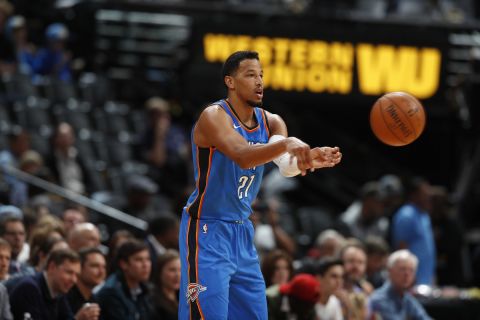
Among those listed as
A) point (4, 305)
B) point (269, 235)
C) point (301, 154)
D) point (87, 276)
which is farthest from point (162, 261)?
point (269, 235)

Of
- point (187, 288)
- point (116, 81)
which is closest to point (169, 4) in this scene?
point (116, 81)

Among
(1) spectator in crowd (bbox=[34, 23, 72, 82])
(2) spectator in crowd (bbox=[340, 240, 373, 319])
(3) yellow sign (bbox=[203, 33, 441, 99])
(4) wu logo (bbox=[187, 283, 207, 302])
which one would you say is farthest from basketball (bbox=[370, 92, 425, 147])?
(1) spectator in crowd (bbox=[34, 23, 72, 82])

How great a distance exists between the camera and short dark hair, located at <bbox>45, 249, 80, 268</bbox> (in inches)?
313

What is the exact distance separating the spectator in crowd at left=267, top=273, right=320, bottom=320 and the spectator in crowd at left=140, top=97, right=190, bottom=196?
19.0 ft

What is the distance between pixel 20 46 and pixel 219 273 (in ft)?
32.8

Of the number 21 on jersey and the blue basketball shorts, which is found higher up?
the number 21 on jersey

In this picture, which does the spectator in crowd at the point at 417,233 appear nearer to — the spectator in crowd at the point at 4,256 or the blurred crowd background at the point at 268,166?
the blurred crowd background at the point at 268,166

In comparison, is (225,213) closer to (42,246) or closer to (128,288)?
(128,288)

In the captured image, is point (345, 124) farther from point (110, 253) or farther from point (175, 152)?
point (110, 253)

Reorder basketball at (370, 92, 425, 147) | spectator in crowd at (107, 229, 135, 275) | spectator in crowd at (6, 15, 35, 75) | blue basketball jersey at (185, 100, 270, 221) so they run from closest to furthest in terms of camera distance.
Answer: blue basketball jersey at (185, 100, 270, 221) < basketball at (370, 92, 425, 147) < spectator in crowd at (107, 229, 135, 275) < spectator in crowd at (6, 15, 35, 75)

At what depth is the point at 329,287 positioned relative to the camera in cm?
966

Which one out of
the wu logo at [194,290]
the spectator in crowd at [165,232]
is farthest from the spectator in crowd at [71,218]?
the wu logo at [194,290]

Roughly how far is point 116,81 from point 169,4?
63.2 inches

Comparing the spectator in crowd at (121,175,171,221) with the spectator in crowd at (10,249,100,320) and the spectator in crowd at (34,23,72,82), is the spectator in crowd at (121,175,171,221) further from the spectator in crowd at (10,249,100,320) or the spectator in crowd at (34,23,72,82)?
the spectator in crowd at (10,249,100,320)
